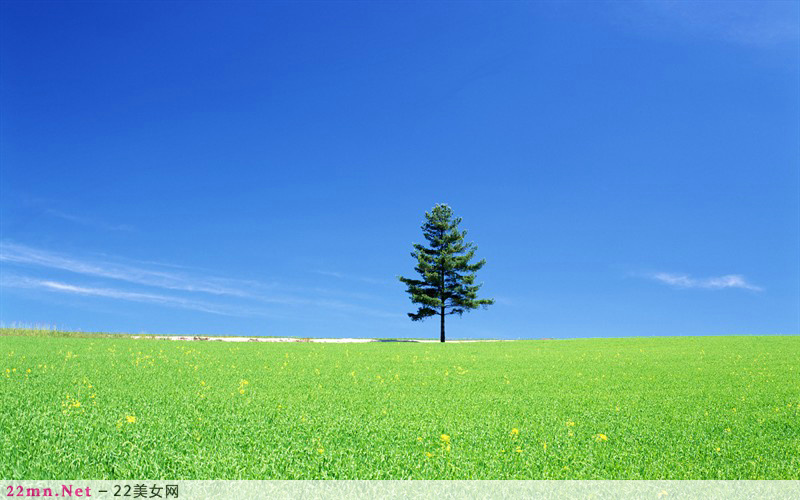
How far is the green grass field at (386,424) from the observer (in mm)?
5121

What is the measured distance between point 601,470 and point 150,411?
5899 mm

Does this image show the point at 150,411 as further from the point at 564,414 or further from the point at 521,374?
the point at 521,374

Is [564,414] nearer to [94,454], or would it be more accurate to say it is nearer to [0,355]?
[94,454]

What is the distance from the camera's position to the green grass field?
16.8 ft

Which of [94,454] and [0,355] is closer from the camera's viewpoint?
[94,454]

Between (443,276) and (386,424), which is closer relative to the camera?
(386,424)

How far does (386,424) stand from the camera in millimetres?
6789

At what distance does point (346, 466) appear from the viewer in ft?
16.8

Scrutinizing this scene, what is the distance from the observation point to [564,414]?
8.01 m

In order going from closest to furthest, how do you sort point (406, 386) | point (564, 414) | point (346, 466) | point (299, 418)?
1. point (346, 466)
2. point (299, 418)
3. point (564, 414)
4. point (406, 386)

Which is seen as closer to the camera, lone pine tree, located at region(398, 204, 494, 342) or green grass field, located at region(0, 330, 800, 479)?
green grass field, located at region(0, 330, 800, 479)

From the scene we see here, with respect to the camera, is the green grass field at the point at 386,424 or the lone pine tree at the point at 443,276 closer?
the green grass field at the point at 386,424

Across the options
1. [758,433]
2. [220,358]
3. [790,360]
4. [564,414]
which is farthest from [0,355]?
[790,360]

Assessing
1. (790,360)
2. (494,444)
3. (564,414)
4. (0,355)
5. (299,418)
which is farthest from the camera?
(790,360)
